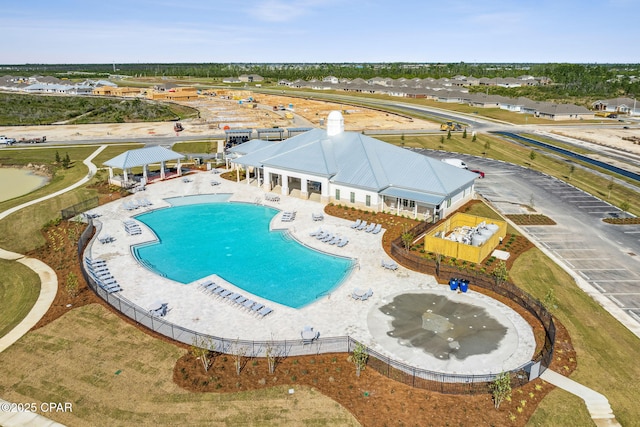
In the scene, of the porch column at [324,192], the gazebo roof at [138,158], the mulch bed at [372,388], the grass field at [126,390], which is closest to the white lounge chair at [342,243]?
the porch column at [324,192]

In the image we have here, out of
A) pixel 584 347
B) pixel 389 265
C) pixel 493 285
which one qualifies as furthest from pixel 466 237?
pixel 584 347

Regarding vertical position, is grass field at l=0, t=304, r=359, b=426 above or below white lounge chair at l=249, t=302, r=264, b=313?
below

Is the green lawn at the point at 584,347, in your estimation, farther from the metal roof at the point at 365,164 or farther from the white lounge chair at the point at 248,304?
the white lounge chair at the point at 248,304

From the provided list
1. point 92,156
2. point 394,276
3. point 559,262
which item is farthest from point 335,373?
point 92,156

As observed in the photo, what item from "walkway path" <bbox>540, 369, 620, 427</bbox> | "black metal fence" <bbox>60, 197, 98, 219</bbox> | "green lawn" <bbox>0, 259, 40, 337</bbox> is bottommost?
"walkway path" <bbox>540, 369, 620, 427</bbox>

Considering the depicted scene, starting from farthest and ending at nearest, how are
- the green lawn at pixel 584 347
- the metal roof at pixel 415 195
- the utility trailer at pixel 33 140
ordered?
1. the utility trailer at pixel 33 140
2. the metal roof at pixel 415 195
3. the green lawn at pixel 584 347

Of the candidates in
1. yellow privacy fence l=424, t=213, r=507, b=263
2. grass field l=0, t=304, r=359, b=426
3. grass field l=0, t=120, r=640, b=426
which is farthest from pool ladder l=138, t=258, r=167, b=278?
yellow privacy fence l=424, t=213, r=507, b=263

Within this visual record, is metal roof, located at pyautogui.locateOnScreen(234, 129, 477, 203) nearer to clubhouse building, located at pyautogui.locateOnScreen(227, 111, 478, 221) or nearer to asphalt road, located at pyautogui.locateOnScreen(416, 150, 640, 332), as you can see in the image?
clubhouse building, located at pyautogui.locateOnScreen(227, 111, 478, 221)
